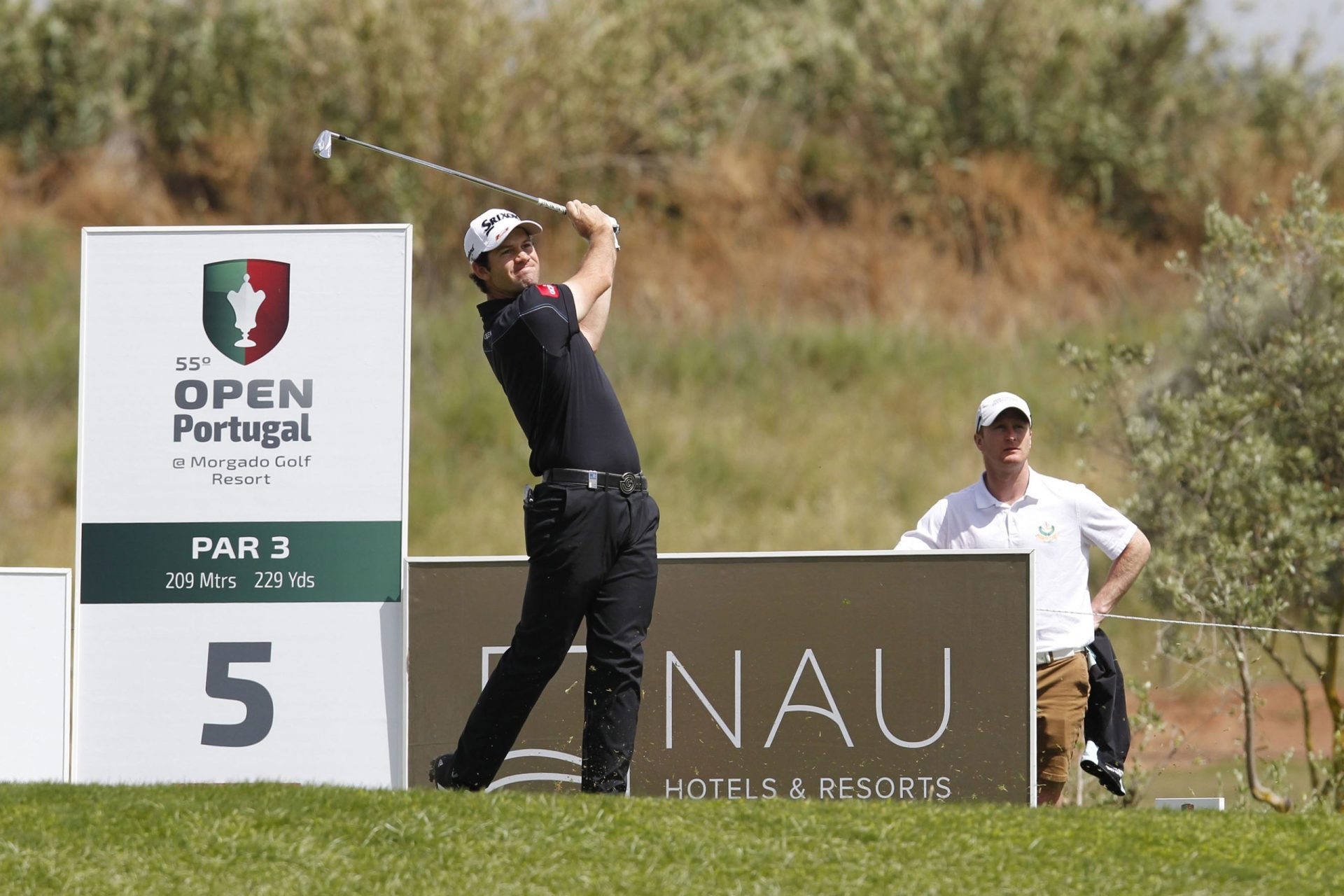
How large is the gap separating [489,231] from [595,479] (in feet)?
2.80

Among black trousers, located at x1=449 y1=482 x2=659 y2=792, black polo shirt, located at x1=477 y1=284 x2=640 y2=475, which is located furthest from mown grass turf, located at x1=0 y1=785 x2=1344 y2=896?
black polo shirt, located at x1=477 y1=284 x2=640 y2=475

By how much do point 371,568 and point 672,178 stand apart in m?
19.3

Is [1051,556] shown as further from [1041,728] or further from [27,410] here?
[27,410]

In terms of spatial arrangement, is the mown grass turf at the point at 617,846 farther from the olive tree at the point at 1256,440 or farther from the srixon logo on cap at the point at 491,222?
the olive tree at the point at 1256,440

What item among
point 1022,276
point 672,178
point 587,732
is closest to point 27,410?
point 672,178

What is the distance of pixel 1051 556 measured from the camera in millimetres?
6008

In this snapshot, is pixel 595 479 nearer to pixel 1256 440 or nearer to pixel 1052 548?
pixel 1052 548

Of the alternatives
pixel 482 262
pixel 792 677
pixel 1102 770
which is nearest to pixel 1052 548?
pixel 1102 770

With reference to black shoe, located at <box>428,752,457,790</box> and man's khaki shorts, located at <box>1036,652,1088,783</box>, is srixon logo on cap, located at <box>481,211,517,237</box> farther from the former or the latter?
man's khaki shorts, located at <box>1036,652,1088,783</box>

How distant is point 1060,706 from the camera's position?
597 cm

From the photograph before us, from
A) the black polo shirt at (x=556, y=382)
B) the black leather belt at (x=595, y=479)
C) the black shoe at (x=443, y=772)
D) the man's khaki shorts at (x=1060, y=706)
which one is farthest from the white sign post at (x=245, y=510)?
the man's khaki shorts at (x=1060, y=706)

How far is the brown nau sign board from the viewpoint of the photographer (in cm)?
581

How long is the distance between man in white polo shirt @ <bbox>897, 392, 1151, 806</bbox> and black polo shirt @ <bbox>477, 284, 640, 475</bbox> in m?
1.39

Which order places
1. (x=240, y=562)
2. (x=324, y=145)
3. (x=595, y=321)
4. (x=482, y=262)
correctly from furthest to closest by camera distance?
(x=240, y=562)
(x=324, y=145)
(x=595, y=321)
(x=482, y=262)
